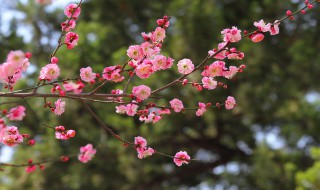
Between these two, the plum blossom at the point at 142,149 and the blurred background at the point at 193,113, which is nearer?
the plum blossom at the point at 142,149

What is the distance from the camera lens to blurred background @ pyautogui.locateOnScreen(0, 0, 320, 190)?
4.86m

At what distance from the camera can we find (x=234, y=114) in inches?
232

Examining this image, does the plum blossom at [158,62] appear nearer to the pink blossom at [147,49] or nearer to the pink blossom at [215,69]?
the pink blossom at [147,49]

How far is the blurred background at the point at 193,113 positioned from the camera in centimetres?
486

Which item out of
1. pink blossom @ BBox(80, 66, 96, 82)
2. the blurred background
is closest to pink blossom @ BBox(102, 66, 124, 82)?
pink blossom @ BBox(80, 66, 96, 82)

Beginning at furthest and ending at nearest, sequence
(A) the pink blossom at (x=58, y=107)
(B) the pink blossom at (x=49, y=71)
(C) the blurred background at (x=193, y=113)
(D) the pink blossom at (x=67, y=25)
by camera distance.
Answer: (C) the blurred background at (x=193, y=113) → (A) the pink blossom at (x=58, y=107) → (D) the pink blossom at (x=67, y=25) → (B) the pink blossom at (x=49, y=71)

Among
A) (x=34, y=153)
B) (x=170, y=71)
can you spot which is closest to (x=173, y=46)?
(x=170, y=71)

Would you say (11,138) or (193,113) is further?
(193,113)

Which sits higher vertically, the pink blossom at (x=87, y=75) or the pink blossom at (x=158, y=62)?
the pink blossom at (x=158, y=62)

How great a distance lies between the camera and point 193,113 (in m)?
5.30

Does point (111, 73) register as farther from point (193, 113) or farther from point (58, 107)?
point (193, 113)

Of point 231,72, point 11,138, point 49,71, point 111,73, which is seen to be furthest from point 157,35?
point 11,138

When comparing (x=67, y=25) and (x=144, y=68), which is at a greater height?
(x=67, y=25)

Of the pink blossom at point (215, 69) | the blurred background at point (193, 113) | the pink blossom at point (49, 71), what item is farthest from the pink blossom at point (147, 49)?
the blurred background at point (193, 113)
